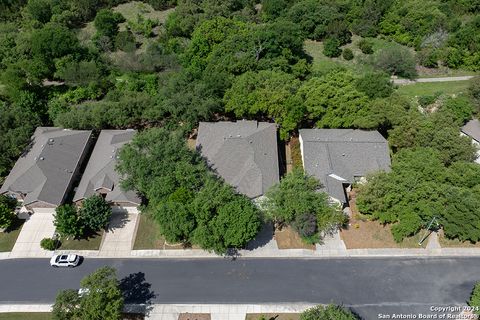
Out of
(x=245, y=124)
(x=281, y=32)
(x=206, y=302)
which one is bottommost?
(x=206, y=302)

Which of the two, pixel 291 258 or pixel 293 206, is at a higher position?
pixel 293 206

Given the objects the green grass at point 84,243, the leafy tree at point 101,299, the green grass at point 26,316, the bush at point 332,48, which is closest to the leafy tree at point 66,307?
the leafy tree at point 101,299

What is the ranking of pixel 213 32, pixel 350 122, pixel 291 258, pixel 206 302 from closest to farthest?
pixel 206 302 → pixel 291 258 → pixel 350 122 → pixel 213 32

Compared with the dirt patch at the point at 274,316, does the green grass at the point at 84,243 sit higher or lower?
lower

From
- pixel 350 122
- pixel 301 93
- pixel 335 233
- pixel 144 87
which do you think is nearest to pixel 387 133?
pixel 350 122

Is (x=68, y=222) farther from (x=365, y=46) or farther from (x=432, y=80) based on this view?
(x=432, y=80)

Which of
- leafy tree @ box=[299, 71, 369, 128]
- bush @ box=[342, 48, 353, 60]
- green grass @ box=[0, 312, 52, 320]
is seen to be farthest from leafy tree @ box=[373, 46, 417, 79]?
green grass @ box=[0, 312, 52, 320]

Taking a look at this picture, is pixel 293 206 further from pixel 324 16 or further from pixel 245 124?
pixel 324 16

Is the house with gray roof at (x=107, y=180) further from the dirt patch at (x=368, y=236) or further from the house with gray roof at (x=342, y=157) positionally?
the dirt patch at (x=368, y=236)
